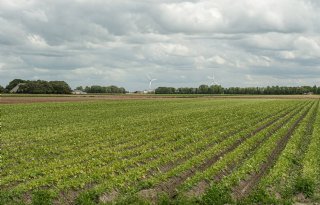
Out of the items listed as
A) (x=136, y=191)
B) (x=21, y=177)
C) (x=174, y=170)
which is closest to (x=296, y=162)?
(x=174, y=170)

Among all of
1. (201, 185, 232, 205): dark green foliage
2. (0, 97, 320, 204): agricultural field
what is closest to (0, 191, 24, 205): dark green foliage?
(0, 97, 320, 204): agricultural field

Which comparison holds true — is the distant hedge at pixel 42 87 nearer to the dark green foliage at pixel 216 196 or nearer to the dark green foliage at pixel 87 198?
the dark green foliage at pixel 87 198

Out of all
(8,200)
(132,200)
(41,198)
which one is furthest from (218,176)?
(8,200)

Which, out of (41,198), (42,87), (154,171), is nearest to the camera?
(41,198)

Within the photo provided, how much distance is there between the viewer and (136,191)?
43.9 feet

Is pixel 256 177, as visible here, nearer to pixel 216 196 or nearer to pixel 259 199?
pixel 259 199

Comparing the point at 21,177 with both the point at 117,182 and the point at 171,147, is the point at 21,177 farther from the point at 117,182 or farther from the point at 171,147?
the point at 171,147

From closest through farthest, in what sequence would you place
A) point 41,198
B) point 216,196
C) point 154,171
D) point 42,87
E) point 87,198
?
point 41,198 → point 87,198 → point 216,196 → point 154,171 → point 42,87

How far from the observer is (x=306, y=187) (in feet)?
46.0

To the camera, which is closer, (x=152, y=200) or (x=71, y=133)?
(x=152, y=200)

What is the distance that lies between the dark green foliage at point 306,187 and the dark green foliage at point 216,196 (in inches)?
91.2

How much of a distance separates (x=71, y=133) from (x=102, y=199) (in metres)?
17.6

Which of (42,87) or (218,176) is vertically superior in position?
(42,87)

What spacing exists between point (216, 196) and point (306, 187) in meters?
3.23
